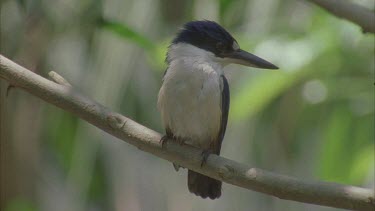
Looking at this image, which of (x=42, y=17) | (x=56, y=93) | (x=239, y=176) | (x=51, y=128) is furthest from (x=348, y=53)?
(x=51, y=128)

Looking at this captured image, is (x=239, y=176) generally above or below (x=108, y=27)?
below

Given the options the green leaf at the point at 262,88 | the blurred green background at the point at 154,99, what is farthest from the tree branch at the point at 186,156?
the blurred green background at the point at 154,99

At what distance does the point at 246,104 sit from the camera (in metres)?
2.46

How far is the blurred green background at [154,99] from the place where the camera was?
2449 mm

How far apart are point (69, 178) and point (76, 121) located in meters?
0.22

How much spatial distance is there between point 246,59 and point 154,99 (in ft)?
2.69

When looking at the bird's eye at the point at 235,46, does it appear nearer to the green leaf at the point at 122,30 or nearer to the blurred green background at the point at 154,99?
the blurred green background at the point at 154,99

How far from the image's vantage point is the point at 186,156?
2307 mm

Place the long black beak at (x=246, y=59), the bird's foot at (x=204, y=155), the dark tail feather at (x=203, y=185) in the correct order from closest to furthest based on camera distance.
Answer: the bird's foot at (x=204, y=155), the long black beak at (x=246, y=59), the dark tail feather at (x=203, y=185)

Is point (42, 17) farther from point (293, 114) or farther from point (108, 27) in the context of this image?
point (293, 114)

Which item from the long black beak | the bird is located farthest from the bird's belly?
the long black beak

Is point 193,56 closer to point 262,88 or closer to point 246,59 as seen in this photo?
point 246,59

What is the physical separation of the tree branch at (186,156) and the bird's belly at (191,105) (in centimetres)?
38

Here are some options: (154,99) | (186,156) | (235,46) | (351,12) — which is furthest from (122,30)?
(154,99)
